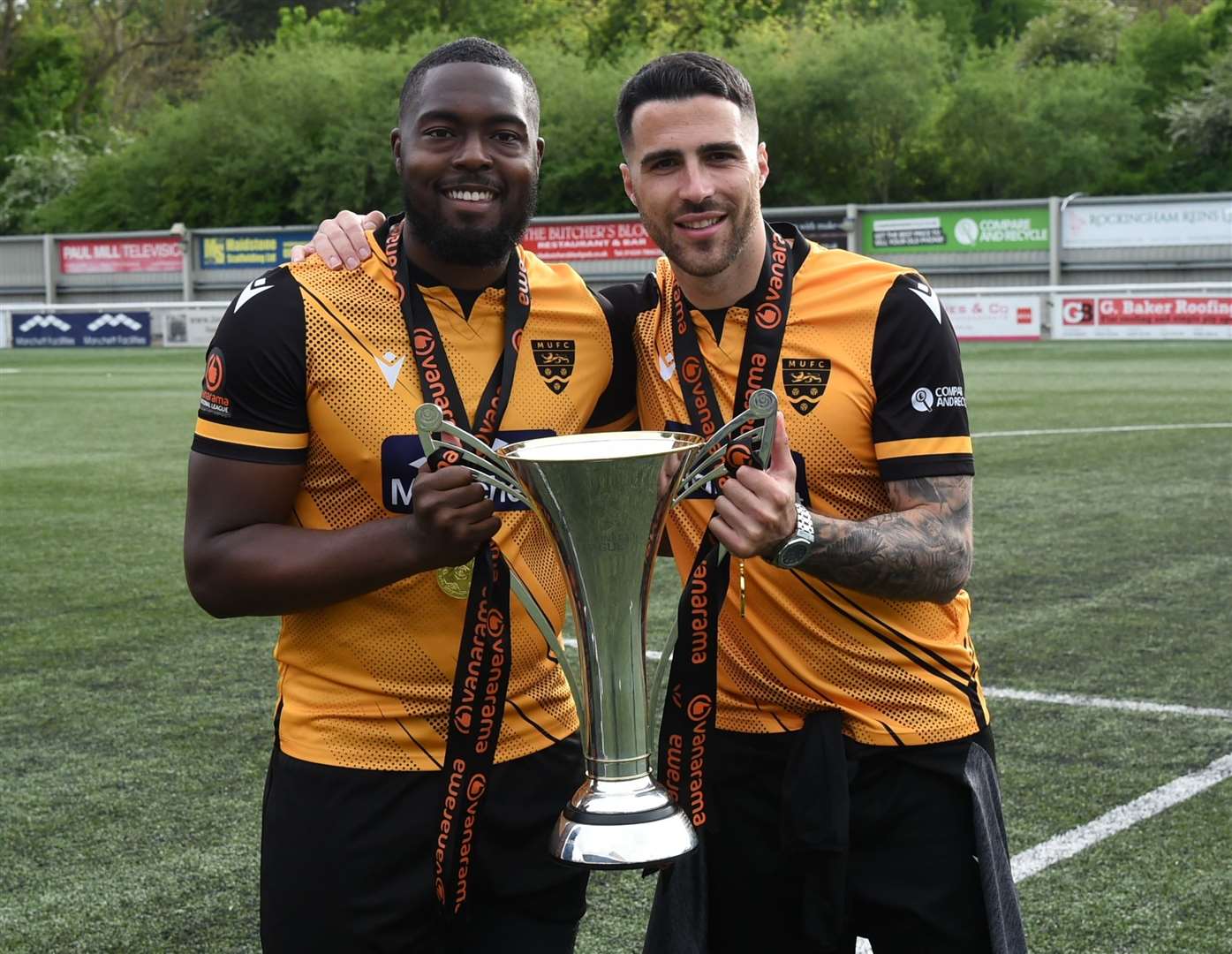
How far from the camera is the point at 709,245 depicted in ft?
9.15

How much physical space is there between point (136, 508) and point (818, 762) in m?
9.19

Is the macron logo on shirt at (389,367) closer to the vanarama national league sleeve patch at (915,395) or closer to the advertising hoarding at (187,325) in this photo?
the vanarama national league sleeve patch at (915,395)

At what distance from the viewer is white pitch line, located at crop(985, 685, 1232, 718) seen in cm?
589

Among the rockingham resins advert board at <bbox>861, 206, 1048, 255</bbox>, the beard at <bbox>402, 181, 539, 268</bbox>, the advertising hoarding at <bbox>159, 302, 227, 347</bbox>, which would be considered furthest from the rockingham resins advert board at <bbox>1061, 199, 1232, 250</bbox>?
the beard at <bbox>402, 181, 539, 268</bbox>

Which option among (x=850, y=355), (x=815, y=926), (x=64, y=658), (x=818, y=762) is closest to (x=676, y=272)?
(x=850, y=355)

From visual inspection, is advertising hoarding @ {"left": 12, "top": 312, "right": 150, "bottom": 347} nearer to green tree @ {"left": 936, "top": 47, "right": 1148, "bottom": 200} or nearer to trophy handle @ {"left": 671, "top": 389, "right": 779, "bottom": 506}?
green tree @ {"left": 936, "top": 47, "right": 1148, "bottom": 200}

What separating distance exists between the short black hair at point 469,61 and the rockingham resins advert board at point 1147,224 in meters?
33.1

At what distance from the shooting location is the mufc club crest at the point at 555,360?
9.20ft

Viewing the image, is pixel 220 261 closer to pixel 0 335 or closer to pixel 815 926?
pixel 0 335

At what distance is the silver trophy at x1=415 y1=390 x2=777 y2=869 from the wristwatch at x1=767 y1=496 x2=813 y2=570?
13cm

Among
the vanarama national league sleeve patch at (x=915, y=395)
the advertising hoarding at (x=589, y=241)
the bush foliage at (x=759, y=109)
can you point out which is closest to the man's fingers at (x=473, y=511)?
the vanarama national league sleeve patch at (x=915, y=395)

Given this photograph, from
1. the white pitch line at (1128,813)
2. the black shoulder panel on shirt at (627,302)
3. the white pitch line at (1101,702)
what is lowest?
the white pitch line at (1101,702)

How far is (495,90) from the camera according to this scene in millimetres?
2727

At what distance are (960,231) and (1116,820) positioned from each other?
31980 mm
